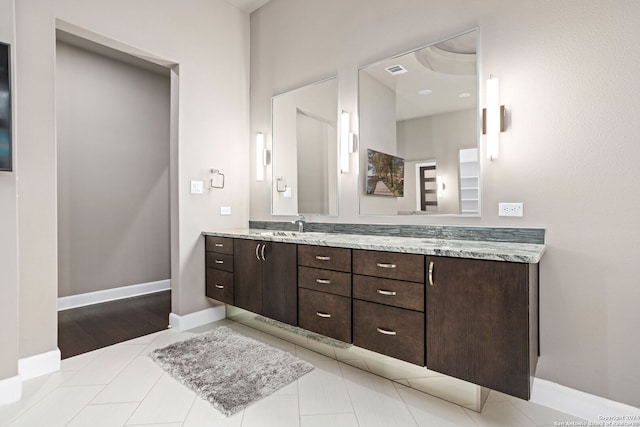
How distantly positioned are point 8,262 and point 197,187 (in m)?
1.51

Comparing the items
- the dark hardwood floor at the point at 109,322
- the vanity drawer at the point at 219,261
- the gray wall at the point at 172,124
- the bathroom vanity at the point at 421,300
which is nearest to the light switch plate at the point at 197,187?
the gray wall at the point at 172,124

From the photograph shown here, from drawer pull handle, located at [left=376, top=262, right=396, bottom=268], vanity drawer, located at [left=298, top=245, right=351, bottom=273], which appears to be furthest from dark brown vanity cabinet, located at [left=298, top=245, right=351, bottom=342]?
drawer pull handle, located at [left=376, top=262, right=396, bottom=268]

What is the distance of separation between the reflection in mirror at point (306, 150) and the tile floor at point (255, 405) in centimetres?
151

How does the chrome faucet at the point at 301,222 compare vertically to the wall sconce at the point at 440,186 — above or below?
below

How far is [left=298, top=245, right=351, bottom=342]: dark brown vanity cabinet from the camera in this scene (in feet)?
7.17

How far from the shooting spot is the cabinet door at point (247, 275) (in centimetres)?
277

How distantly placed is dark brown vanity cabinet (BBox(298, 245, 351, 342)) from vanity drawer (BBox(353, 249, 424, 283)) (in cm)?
9

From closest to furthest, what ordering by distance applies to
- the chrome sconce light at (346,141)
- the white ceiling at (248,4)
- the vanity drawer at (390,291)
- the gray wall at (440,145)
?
the vanity drawer at (390,291)
the gray wall at (440,145)
the chrome sconce light at (346,141)
the white ceiling at (248,4)

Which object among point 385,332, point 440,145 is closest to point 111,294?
point 385,332

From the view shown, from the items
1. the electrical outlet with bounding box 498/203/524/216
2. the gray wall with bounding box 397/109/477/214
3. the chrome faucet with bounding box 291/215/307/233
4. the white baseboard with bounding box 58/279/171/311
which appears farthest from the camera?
the white baseboard with bounding box 58/279/171/311

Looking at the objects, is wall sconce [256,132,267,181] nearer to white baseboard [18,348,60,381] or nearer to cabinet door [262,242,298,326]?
cabinet door [262,242,298,326]

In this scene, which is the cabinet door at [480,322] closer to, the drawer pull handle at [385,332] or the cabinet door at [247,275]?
the drawer pull handle at [385,332]

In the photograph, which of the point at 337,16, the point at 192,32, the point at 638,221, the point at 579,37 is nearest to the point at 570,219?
the point at 638,221

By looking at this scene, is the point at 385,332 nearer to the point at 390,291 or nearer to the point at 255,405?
the point at 390,291
